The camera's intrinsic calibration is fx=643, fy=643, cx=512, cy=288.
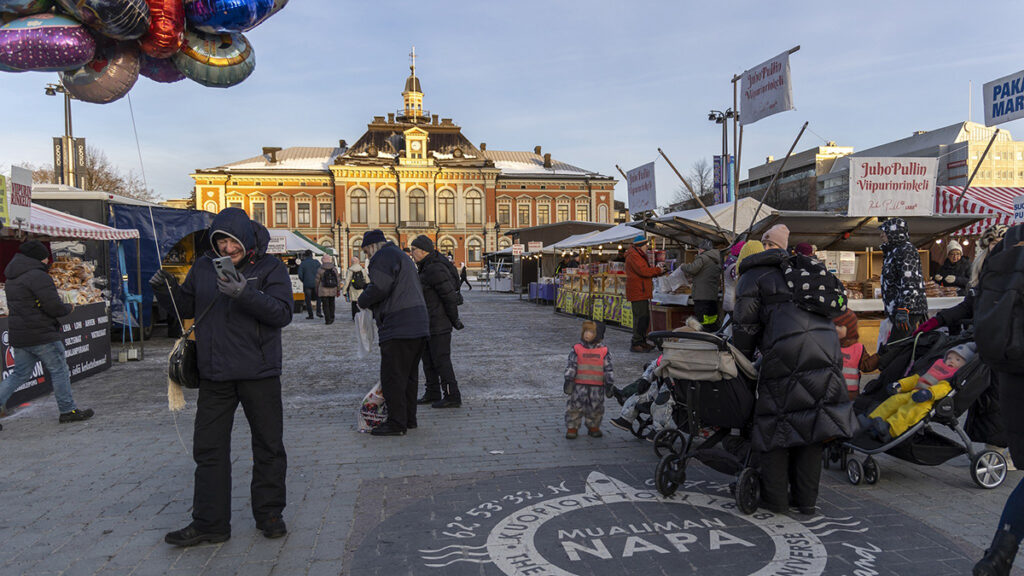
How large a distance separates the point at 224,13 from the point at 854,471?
5.66 m

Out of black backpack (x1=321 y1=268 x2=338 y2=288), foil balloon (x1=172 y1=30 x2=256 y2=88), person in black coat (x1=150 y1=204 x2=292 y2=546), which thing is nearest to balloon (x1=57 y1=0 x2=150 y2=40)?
foil balloon (x1=172 y1=30 x2=256 y2=88)

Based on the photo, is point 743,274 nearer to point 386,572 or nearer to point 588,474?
point 588,474

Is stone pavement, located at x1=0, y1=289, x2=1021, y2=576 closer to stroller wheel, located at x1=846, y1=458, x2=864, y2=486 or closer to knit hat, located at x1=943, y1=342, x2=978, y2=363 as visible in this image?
stroller wheel, located at x1=846, y1=458, x2=864, y2=486

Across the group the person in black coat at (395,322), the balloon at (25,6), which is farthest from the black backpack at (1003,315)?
the balloon at (25,6)

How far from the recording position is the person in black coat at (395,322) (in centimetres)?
570

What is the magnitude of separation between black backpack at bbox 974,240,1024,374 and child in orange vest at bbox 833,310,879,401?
2220 mm

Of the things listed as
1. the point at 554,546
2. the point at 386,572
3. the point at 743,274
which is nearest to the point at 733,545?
the point at 554,546

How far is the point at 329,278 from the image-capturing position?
16.0 m

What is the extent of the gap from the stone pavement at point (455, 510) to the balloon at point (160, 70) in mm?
3111

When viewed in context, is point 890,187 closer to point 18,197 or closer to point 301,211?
point 18,197

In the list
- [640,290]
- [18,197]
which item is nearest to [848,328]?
[640,290]

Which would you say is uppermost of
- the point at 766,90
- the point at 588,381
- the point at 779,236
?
the point at 766,90

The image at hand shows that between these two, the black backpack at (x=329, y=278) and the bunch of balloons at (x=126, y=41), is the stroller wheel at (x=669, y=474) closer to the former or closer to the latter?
the bunch of balloons at (x=126, y=41)

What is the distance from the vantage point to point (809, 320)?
3.59 meters
